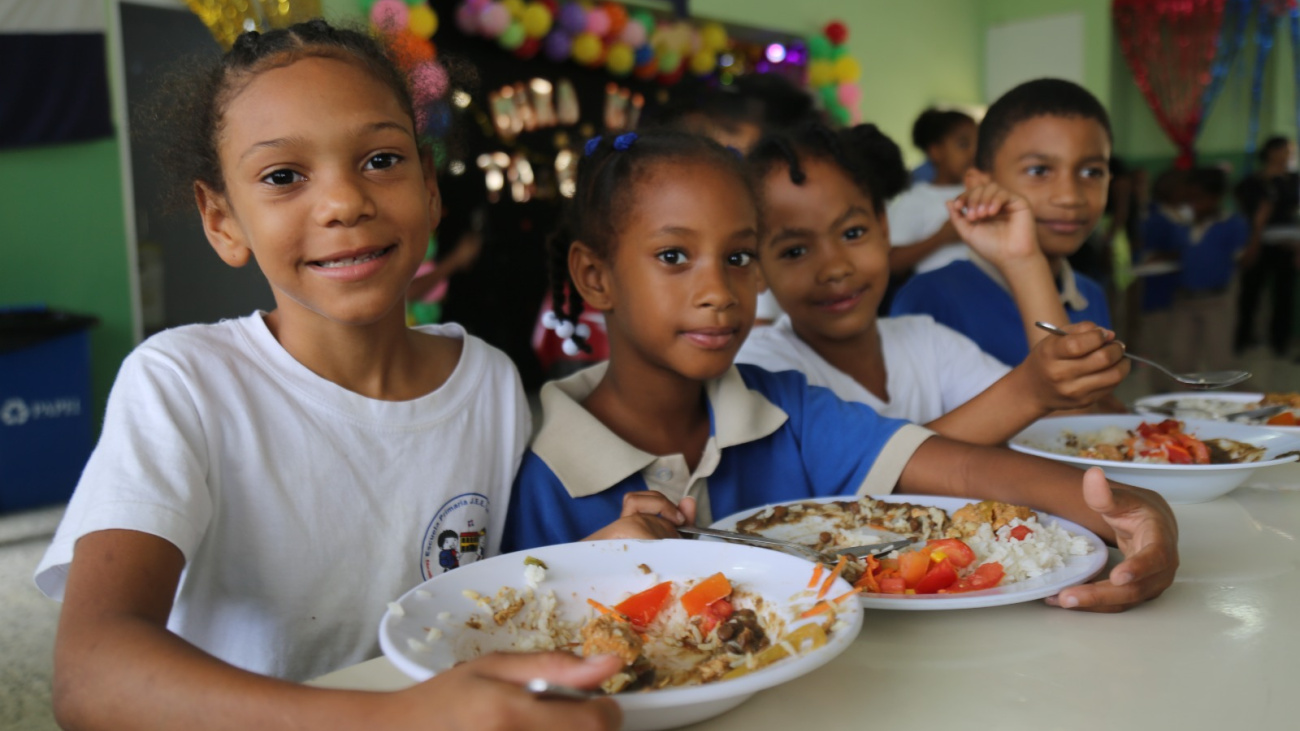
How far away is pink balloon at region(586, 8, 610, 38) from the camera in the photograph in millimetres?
5190

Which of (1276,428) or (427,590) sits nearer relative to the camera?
(427,590)

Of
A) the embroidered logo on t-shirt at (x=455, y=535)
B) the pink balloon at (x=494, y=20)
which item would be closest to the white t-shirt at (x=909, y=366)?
the embroidered logo on t-shirt at (x=455, y=535)

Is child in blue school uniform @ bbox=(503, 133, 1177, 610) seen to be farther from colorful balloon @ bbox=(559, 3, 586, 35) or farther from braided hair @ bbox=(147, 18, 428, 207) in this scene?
colorful balloon @ bbox=(559, 3, 586, 35)

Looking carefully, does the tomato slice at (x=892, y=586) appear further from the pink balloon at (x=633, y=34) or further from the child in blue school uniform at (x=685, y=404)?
the pink balloon at (x=633, y=34)

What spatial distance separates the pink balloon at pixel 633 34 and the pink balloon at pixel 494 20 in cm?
83

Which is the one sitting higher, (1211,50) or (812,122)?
(1211,50)

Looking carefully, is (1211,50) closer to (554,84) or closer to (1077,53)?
(1077,53)

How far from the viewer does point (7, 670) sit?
216 centimetres

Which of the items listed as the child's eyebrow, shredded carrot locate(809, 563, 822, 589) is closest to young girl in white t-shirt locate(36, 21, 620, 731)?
the child's eyebrow

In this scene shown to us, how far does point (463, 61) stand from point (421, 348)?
15.2 inches

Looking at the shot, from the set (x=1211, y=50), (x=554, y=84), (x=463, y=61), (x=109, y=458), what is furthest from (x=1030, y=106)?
(x=1211, y=50)

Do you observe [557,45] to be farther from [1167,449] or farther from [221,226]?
[1167,449]

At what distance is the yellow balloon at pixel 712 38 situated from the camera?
5898mm

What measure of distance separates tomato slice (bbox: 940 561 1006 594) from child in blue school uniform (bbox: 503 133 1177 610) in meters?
0.24
